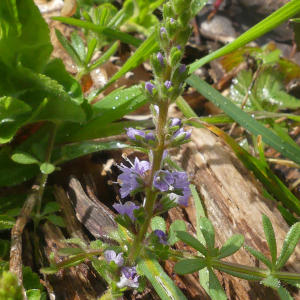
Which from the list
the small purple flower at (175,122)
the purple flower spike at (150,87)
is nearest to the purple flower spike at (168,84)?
the purple flower spike at (150,87)

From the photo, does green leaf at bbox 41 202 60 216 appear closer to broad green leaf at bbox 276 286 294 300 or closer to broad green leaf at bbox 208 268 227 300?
broad green leaf at bbox 208 268 227 300

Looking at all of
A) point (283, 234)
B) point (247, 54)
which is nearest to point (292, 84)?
point (247, 54)

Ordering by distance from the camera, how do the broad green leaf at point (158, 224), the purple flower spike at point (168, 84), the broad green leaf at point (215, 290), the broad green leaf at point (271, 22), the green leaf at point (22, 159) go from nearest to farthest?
the purple flower spike at point (168, 84) → the broad green leaf at point (215, 290) → the broad green leaf at point (158, 224) → the green leaf at point (22, 159) → the broad green leaf at point (271, 22)

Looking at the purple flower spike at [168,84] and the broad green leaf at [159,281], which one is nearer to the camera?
the purple flower spike at [168,84]

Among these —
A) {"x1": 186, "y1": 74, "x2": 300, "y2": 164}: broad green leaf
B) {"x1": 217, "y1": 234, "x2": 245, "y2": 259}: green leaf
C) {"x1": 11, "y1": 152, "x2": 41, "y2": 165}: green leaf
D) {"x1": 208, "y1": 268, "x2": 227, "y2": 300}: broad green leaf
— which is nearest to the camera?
{"x1": 208, "y1": 268, "x2": 227, "y2": 300}: broad green leaf

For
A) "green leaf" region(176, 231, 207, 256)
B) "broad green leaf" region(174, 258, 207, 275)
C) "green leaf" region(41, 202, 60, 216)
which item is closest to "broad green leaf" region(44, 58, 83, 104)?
"green leaf" region(41, 202, 60, 216)

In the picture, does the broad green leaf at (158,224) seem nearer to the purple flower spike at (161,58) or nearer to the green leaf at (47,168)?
the green leaf at (47,168)
